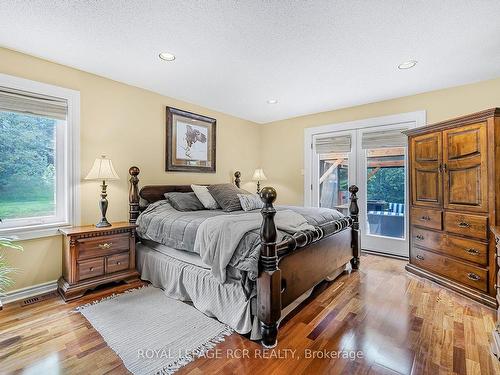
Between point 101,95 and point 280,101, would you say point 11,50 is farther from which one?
point 280,101

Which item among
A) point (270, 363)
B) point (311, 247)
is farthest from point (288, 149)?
point (270, 363)

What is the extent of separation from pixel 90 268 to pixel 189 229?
1117 mm

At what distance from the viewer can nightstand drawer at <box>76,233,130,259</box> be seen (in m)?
2.44

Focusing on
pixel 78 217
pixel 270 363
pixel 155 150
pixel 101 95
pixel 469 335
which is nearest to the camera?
pixel 270 363

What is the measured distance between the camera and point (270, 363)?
1561mm

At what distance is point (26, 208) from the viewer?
2.54 m

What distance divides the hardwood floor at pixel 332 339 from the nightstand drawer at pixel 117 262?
225mm

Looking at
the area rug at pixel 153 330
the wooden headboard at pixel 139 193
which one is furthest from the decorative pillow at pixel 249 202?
the area rug at pixel 153 330

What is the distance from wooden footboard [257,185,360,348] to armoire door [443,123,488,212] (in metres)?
1.28

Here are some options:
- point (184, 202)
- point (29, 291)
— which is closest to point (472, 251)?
point (184, 202)

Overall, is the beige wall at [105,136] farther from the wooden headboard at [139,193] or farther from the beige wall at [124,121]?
the wooden headboard at [139,193]

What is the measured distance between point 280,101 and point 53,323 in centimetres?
365

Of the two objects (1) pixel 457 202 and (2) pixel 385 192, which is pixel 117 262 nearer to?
(1) pixel 457 202

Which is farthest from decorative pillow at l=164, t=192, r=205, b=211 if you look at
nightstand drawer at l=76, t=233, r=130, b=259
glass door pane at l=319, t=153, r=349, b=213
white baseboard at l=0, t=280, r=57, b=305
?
glass door pane at l=319, t=153, r=349, b=213
